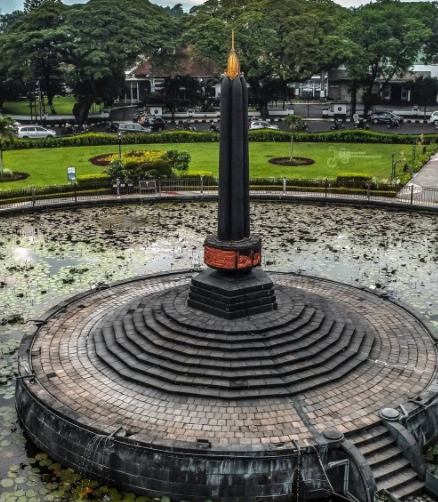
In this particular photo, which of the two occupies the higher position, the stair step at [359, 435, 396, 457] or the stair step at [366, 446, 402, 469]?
the stair step at [359, 435, 396, 457]

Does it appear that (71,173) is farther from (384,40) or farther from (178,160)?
(384,40)

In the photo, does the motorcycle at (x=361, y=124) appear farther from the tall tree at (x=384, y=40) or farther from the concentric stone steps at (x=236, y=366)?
the concentric stone steps at (x=236, y=366)

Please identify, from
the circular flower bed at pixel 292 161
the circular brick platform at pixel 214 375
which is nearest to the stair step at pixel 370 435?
the circular brick platform at pixel 214 375

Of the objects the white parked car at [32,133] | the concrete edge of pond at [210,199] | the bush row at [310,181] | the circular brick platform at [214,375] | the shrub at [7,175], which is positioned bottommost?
the circular brick platform at [214,375]

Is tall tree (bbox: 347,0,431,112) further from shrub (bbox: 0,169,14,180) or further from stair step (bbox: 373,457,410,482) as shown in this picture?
stair step (bbox: 373,457,410,482)

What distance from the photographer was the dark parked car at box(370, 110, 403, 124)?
54509 millimetres

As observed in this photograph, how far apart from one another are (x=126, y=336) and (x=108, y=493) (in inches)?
154

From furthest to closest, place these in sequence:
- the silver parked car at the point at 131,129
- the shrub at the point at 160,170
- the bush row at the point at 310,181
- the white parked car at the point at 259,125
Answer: the white parked car at the point at 259,125, the silver parked car at the point at 131,129, the shrub at the point at 160,170, the bush row at the point at 310,181

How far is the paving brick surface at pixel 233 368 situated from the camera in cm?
1010

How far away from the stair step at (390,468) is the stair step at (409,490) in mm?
257

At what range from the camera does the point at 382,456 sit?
9.62 m

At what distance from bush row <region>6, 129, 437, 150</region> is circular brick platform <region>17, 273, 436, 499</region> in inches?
1287

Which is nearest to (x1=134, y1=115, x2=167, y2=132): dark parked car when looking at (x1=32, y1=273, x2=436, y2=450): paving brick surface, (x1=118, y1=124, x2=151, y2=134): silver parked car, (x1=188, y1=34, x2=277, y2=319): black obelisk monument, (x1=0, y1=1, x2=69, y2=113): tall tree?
(x1=118, y1=124, x2=151, y2=134): silver parked car

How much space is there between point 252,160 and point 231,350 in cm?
2785
